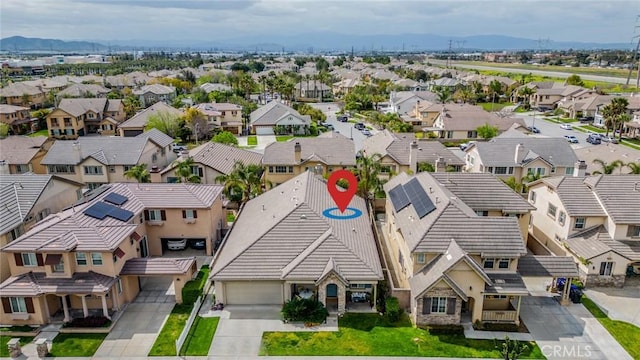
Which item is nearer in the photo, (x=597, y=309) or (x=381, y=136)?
(x=597, y=309)


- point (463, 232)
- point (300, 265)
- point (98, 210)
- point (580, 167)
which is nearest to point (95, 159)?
point (98, 210)

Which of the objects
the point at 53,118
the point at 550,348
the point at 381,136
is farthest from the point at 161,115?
the point at 550,348

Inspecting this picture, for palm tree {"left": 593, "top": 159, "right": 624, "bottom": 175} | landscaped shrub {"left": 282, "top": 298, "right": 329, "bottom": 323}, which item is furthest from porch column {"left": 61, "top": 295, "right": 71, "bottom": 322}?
palm tree {"left": 593, "top": 159, "right": 624, "bottom": 175}

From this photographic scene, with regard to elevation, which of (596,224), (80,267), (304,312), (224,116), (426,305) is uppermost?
(224,116)

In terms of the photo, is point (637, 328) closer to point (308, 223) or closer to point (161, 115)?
point (308, 223)

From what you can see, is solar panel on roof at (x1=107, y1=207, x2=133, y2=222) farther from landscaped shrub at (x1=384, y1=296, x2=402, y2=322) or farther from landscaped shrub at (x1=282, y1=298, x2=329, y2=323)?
landscaped shrub at (x1=384, y1=296, x2=402, y2=322)

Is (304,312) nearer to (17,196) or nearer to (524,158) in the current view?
(17,196)
